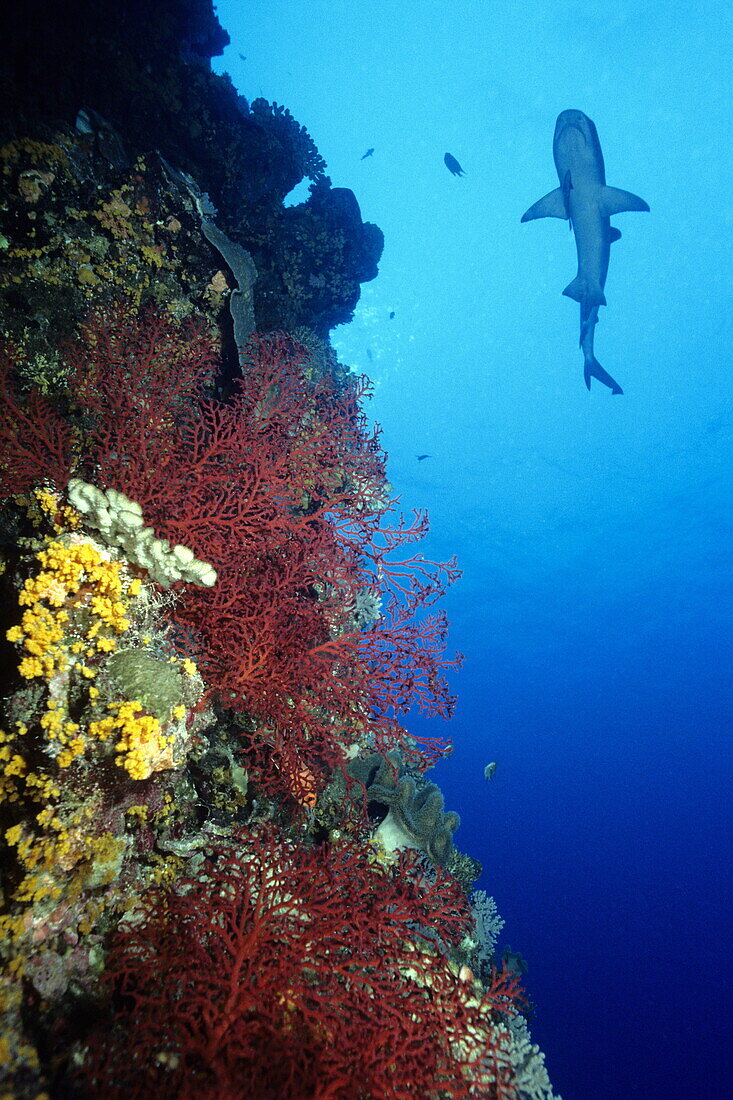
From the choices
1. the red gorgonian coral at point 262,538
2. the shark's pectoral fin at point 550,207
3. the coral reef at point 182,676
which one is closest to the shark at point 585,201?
the shark's pectoral fin at point 550,207

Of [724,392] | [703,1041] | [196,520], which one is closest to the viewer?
[196,520]

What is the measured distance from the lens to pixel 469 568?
67375 mm

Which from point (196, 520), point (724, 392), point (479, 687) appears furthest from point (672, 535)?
point (196, 520)

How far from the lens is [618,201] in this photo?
10.9 m

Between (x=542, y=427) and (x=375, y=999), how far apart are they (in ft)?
245

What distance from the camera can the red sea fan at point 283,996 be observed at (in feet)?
5.64

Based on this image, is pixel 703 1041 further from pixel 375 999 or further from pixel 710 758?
pixel 375 999

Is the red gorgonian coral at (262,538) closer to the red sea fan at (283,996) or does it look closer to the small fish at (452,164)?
the red sea fan at (283,996)

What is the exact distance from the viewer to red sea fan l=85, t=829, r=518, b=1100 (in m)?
1.72

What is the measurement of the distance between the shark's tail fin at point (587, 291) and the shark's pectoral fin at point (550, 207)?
76.3 inches

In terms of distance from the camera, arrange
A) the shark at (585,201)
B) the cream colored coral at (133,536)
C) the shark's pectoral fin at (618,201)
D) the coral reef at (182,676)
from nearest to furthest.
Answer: the coral reef at (182,676)
the cream colored coral at (133,536)
the shark at (585,201)
the shark's pectoral fin at (618,201)

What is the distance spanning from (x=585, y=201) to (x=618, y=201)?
75 cm

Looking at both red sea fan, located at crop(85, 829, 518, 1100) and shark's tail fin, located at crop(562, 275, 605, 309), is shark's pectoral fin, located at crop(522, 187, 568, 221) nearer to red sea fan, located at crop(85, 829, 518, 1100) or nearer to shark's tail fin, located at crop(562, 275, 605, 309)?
shark's tail fin, located at crop(562, 275, 605, 309)

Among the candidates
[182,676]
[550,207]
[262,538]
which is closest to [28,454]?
[262,538]
